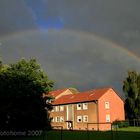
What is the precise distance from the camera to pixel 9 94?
4300 cm

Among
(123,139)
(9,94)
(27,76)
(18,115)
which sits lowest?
(123,139)

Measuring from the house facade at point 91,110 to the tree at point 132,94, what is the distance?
8.16 feet

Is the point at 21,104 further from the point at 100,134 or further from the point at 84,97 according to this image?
the point at 84,97

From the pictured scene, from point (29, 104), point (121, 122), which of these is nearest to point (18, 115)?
point (29, 104)

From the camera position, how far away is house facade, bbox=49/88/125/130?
266 ft

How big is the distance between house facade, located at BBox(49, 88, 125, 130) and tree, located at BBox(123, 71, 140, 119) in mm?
2487

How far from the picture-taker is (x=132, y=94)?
8800 cm

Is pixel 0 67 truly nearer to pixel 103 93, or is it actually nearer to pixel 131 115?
pixel 103 93

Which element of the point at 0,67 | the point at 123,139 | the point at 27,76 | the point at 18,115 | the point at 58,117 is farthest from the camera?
the point at 58,117

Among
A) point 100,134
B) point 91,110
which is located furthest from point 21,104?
point 91,110

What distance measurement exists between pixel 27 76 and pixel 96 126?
36267 millimetres

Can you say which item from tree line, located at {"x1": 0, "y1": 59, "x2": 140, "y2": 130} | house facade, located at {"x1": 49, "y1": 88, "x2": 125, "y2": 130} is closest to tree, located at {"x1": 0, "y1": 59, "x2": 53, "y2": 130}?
tree line, located at {"x1": 0, "y1": 59, "x2": 140, "y2": 130}

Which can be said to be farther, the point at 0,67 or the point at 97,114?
the point at 97,114

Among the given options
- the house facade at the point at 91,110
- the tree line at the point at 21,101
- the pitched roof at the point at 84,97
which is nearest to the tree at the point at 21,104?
the tree line at the point at 21,101
